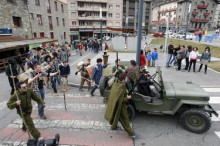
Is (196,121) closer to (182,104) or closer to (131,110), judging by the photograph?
(182,104)

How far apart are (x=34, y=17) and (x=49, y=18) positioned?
4498 millimetres

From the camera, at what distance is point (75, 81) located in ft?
29.7

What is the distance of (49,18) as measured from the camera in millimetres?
26219

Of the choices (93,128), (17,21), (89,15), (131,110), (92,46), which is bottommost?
(93,128)

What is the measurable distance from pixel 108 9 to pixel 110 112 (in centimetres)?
4978

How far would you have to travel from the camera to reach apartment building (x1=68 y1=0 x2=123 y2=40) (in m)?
46.2

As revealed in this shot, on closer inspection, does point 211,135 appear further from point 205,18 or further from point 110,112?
point 205,18

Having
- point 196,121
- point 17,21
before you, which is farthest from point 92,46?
point 196,121

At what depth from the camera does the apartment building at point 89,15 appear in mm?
46250

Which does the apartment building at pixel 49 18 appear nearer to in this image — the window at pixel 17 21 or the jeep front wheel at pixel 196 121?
the window at pixel 17 21

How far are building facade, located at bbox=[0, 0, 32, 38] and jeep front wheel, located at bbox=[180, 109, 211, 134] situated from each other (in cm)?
1988

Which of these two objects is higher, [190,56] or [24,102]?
[190,56]

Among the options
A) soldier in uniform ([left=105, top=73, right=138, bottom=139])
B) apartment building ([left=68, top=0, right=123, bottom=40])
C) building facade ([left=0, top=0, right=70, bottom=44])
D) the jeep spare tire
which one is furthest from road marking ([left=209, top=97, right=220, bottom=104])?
apartment building ([left=68, top=0, right=123, bottom=40])

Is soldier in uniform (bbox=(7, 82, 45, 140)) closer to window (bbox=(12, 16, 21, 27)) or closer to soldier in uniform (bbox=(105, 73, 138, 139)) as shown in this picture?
soldier in uniform (bbox=(105, 73, 138, 139))
